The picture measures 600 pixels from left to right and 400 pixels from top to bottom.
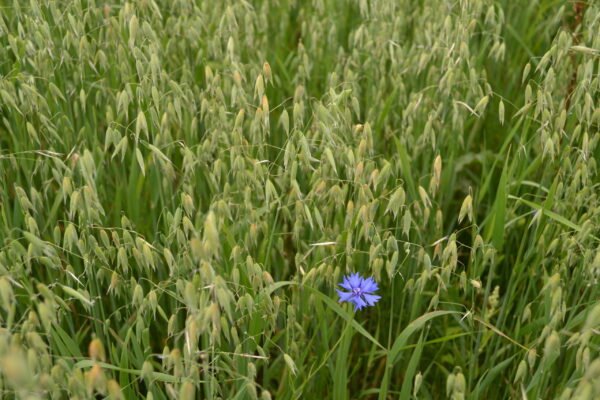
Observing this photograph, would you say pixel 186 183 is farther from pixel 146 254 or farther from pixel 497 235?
pixel 497 235

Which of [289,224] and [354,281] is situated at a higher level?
[354,281]

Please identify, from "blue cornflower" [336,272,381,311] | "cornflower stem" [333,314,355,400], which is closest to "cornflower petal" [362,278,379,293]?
"blue cornflower" [336,272,381,311]

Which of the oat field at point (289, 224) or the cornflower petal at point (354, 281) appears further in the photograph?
the cornflower petal at point (354, 281)

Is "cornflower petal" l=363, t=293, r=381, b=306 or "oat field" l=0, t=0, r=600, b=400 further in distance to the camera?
"cornflower petal" l=363, t=293, r=381, b=306

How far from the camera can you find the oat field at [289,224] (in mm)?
1817

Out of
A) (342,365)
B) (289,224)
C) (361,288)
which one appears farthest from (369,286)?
(289,224)

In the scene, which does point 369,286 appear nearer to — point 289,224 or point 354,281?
point 354,281

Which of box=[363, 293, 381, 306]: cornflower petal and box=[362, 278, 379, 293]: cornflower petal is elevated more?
box=[362, 278, 379, 293]: cornflower petal

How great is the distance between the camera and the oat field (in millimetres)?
1817

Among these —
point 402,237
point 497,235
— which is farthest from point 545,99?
point 402,237

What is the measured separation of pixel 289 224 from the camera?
2.70 meters

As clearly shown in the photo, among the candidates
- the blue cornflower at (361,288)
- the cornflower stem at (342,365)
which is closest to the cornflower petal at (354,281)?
the blue cornflower at (361,288)

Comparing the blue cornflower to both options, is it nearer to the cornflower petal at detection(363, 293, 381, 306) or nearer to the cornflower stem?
the cornflower petal at detection(363, 293, 381, 306)

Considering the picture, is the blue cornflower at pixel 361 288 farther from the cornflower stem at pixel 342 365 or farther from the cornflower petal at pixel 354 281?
the cornflower stem at pixel 342 365
